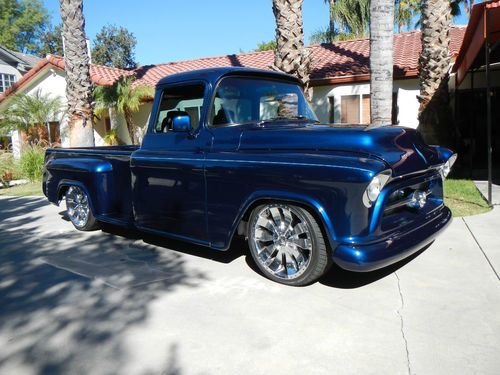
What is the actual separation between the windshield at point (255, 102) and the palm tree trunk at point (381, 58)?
2.60m

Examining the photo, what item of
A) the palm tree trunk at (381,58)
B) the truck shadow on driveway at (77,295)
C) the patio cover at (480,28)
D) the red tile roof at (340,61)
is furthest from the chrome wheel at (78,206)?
the red tile roof at (340,61)

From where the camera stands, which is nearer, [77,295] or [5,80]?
[77,295]

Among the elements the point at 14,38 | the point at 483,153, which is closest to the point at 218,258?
the point at 483,153

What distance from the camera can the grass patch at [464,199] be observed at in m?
6.61

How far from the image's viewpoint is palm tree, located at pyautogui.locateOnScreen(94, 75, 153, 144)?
15.8 m

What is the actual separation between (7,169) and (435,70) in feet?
41.6

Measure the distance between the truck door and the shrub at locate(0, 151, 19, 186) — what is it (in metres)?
10.7

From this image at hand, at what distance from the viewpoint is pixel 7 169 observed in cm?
1392

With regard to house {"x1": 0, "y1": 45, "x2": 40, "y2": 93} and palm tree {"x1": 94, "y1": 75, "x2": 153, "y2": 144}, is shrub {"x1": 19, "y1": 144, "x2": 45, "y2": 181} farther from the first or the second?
house {"x1": 0, "y1": 45, "x2": 40, "y2": 93}

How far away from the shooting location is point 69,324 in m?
3.46

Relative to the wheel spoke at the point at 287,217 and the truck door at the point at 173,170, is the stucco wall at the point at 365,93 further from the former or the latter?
the wheel spoke at the point at 287,217

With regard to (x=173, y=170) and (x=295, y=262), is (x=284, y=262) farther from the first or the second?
(x=173, y=170)

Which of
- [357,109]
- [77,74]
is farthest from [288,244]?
[357,109]

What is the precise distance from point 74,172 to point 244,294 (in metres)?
3.39
